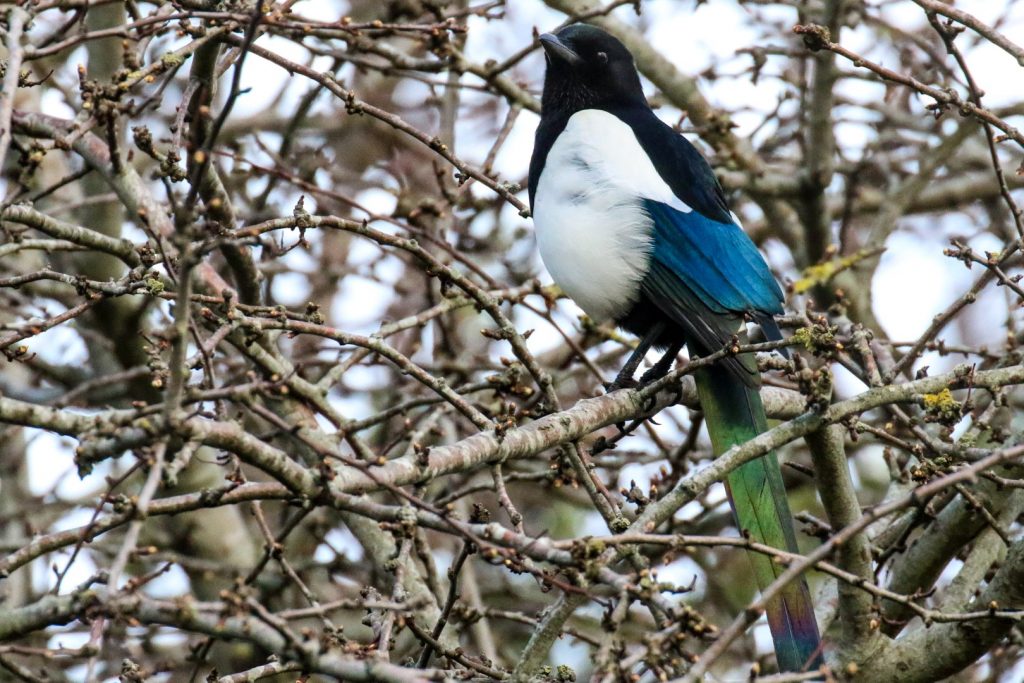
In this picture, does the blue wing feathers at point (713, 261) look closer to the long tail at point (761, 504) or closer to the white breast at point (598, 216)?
the white breast at point (598, 216)

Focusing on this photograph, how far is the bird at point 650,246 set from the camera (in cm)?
374

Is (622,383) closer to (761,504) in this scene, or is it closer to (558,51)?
(761,504)

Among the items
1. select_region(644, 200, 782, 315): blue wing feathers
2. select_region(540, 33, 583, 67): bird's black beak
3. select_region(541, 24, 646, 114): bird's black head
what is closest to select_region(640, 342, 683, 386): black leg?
select_region(644, 200, 782, 315): blue wing feathers

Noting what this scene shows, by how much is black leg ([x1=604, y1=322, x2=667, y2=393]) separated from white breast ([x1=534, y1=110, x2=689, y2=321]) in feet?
0.40

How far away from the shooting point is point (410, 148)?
6773 millimetres

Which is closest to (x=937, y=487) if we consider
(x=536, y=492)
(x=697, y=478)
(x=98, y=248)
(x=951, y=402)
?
(x=697, y=478)

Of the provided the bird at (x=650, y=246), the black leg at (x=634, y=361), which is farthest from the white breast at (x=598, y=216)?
the black leg at (x=634, y=361)

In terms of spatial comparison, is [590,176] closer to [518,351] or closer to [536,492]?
[518,351]

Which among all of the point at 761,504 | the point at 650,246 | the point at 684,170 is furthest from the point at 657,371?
the point at 761,504

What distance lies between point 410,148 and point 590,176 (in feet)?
9.49

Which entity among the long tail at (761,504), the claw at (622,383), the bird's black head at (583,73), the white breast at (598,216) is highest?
the bird's black head at (583,73)

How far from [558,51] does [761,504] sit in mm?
1835

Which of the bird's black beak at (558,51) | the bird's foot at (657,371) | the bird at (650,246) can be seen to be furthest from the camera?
the bird's black beak at (558,51)

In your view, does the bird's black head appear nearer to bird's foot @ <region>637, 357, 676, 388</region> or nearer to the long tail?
bird's foot @ <region>637, 357, 676, 388</region>
